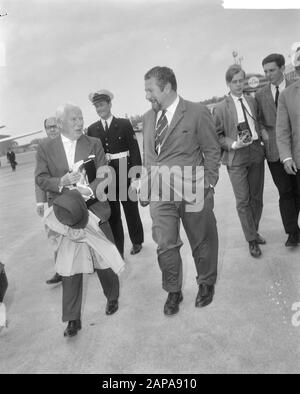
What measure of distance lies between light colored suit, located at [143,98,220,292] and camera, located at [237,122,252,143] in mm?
828

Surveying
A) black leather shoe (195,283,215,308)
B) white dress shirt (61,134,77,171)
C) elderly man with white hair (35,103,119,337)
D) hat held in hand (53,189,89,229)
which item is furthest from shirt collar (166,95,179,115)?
black leather shoe (195,283,215,308)

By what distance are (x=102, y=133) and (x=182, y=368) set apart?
281 cm

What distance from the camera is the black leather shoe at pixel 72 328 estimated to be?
3.19 meters

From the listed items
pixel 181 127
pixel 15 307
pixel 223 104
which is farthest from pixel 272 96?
pixel 15 307

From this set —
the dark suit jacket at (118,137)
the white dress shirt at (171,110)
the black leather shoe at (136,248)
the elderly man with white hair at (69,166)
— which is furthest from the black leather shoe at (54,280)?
the white dress shirt at (171,110)

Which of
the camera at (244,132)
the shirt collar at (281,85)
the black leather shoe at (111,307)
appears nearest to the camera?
the black leather shoe at (111,307)

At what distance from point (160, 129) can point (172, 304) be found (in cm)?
148

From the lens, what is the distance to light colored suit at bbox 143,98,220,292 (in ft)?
10.6

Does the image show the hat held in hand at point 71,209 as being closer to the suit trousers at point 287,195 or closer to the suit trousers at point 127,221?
the suit trousers at point 127,221

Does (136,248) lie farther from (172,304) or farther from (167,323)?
(167,323)

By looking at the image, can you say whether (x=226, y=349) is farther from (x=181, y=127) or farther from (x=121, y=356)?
(x=181, y=127)

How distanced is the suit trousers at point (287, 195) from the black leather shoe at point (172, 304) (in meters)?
1.64

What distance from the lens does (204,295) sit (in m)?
3.42

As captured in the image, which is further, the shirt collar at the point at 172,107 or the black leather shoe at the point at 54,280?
the black leather shoe at the point at 54,280
